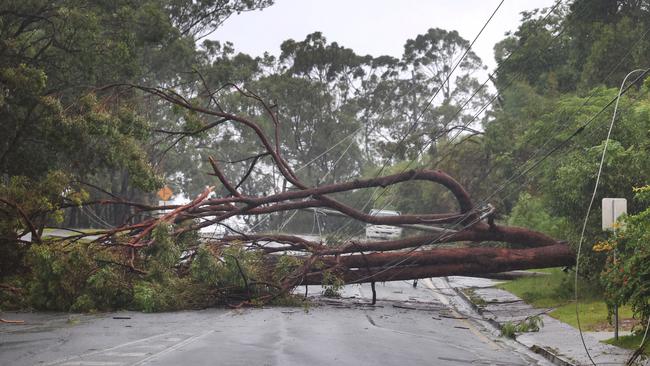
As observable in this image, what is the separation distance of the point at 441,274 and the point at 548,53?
85.6 ft

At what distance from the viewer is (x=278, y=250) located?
19672 mm

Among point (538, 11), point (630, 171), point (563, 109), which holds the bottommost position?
point (630, 171)

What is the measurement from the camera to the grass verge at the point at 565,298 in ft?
52.2

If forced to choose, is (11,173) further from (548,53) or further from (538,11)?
(538,11)

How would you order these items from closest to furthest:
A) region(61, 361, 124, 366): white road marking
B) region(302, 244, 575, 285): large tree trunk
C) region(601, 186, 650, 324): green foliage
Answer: region(61, 361, 124, 366): white road marking < region(601, 186, 650, 324): green foliage < region(302, 244, 575, 285): large tree trunk

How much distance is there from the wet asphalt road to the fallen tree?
85 centimetres

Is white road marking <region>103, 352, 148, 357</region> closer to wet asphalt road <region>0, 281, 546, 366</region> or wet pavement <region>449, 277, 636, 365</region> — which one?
wet asphalt road <region>0, 281, 546, 366</region>

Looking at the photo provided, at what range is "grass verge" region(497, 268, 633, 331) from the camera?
15.9 m

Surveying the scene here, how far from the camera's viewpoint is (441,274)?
66.7 ft

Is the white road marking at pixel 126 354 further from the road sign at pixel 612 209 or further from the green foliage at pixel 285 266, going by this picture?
the green foliage at pixel 285 266

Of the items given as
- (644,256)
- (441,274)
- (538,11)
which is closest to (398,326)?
(441,274)

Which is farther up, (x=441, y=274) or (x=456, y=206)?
(x=456, y=206)

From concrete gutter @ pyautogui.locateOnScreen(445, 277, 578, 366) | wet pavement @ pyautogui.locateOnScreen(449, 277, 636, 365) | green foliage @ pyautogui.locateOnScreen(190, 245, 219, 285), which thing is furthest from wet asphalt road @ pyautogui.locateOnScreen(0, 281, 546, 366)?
green foliage @ pyautogui.locateOnScreen(190, 245, 219, 285)

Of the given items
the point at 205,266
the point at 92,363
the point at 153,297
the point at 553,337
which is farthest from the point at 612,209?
the point at 153,297
